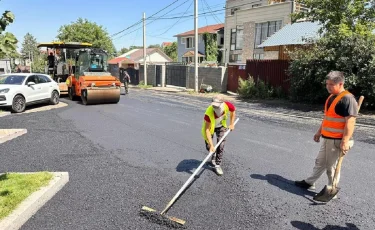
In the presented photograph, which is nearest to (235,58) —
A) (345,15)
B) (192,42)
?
(192,42)

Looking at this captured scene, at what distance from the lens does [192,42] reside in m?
49.7

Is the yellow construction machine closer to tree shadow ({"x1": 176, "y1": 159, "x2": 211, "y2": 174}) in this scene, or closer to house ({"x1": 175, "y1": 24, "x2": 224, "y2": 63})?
tree shadow ({"x1": 176, "y1": 159, "x2": 211, "y2": 174})

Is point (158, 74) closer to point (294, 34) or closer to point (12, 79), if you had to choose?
point (294, 34)

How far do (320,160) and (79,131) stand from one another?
20.8ft

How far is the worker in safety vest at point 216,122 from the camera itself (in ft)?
16.5

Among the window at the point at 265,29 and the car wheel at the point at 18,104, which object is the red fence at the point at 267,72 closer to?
the car wheel at the point at 18,104

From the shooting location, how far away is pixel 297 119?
10797 millimetres

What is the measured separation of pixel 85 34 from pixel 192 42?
16.0 m

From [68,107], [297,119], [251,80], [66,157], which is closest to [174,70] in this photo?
[251,80]

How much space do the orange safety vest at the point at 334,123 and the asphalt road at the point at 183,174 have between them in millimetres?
965

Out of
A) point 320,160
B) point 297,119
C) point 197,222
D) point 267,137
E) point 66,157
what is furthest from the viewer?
point 297,119

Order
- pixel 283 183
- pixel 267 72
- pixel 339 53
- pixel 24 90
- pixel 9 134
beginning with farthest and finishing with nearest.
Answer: pixel 267 72, pixel 339 53, pixel 24 90, pixel 9 134, pixel 283 183

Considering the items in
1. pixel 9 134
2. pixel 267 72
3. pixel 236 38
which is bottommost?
→ pixel 9 134

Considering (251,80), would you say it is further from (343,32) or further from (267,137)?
(267,137)
